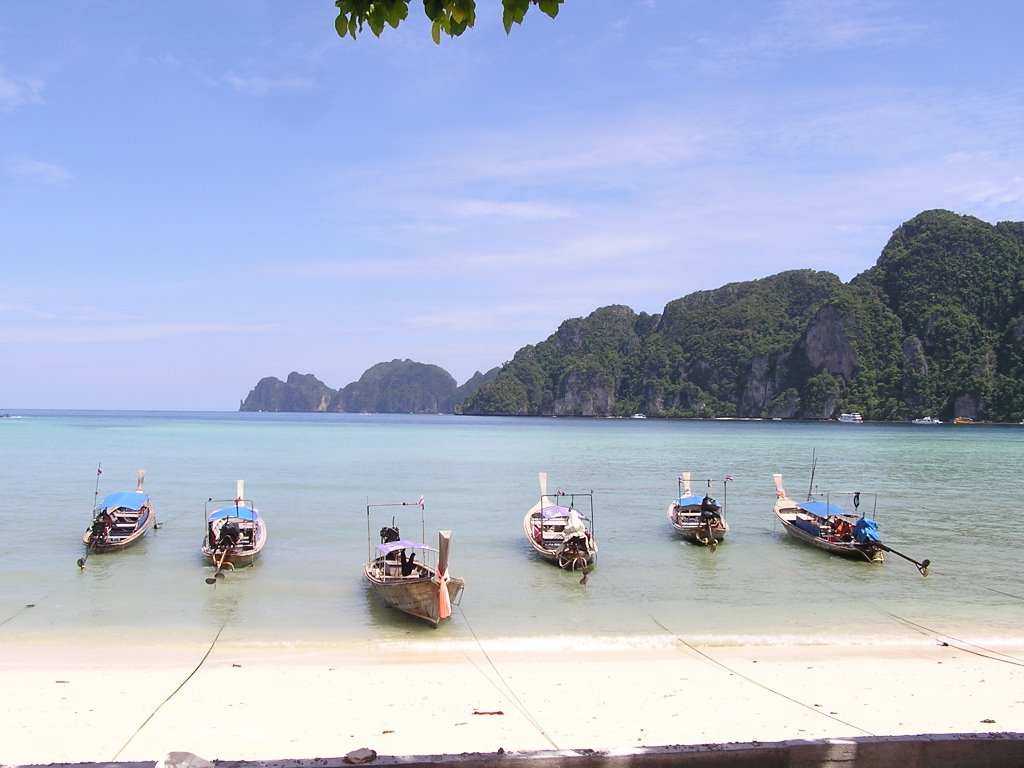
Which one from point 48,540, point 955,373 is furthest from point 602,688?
point 955,373

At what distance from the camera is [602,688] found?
12.0 meters

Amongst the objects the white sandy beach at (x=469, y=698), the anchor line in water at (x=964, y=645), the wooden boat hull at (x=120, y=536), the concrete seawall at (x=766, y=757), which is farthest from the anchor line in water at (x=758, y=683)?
the wooden boat hull at (x=120, y=536)

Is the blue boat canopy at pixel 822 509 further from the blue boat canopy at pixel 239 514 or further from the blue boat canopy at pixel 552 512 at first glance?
the blue boat canopy at pixel 239 514

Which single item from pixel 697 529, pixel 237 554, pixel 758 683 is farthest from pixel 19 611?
pixel 697 529

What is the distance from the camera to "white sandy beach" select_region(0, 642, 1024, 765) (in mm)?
9547

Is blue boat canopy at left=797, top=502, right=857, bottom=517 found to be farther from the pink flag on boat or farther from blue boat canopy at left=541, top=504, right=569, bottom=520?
the pink flag on boat

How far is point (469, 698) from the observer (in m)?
11.5

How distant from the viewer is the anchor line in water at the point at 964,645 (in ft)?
44.7

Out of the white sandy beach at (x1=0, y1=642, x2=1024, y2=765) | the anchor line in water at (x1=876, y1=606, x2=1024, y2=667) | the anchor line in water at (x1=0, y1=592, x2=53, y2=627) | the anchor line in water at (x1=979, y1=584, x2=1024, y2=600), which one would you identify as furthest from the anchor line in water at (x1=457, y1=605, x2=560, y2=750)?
the anchor line in water at (x1=979, y1=584, x2=1024, y2=600)

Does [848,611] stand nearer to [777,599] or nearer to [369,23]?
[777,599]

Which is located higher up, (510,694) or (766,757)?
(766,757)

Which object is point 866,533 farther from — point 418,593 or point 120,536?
point 120,536

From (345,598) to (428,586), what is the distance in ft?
13.0

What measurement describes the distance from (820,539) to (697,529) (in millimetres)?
3847
